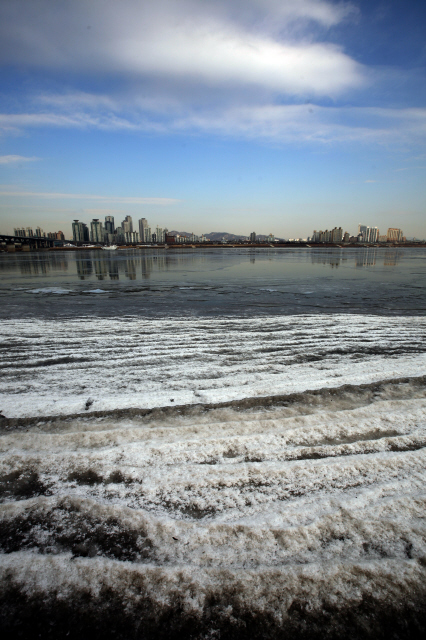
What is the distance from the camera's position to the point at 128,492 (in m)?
1.64

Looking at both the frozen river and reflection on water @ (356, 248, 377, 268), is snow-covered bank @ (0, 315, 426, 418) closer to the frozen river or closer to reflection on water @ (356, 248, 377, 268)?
the frozen river

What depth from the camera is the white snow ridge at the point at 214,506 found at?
1121mm

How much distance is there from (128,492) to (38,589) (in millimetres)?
516

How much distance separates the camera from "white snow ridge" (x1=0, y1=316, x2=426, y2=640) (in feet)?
3.68

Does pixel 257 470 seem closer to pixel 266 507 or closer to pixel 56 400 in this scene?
pixel 266 507

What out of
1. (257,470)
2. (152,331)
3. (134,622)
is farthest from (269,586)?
(152,331)

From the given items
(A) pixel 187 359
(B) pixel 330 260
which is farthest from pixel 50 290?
(B) pixel 330 260

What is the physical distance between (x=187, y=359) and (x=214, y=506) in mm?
2302

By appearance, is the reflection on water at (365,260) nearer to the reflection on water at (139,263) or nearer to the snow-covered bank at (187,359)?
the reflection on water at (139,263)

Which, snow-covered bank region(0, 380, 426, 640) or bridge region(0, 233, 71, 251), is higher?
bridge region(0, 233, 71, 251)

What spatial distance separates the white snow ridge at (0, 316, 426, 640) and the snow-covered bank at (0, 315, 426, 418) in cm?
4

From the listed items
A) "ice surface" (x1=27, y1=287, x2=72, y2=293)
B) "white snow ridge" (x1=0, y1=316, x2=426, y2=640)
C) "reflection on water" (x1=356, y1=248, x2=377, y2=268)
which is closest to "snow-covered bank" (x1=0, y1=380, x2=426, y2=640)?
"white snow ridge" (x1=0, y1=316, x2=426, y2=640)

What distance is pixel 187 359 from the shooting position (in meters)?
3.78

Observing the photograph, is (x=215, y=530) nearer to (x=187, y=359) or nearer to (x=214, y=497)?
(x=214, y=497)
